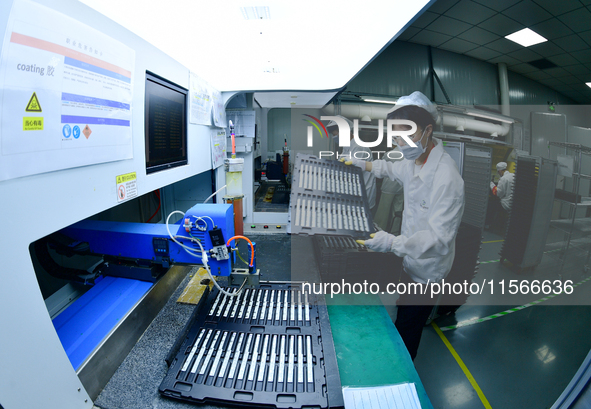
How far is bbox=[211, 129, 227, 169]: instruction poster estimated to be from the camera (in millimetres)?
2372

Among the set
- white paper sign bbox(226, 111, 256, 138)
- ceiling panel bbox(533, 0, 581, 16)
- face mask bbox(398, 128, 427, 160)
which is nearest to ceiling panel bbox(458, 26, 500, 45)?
ceiling panel bbox(533, 0, 581, 16)

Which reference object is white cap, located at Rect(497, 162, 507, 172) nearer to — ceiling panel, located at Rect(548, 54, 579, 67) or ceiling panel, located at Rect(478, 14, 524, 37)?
ceiling panel, located at Rect(548, 54, 579, 67)

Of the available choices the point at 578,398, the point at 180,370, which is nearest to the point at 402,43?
the point at 578,398

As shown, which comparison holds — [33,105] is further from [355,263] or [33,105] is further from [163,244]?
[355,263]

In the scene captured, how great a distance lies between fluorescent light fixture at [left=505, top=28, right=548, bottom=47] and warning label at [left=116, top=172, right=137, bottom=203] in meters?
1.90

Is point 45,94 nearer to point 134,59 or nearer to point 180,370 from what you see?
point 134,59

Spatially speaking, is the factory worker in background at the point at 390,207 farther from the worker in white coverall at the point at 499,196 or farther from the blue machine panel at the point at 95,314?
the blue machine panel at the point at 95,314

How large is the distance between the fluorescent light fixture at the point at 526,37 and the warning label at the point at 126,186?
1896 millimetres

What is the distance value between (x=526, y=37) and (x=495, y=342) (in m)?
2.18

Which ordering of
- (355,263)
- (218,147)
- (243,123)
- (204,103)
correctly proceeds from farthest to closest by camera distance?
(243,123) < (218,147) < (204,103) < (355,263)

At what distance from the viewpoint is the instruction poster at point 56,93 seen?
0.60 m

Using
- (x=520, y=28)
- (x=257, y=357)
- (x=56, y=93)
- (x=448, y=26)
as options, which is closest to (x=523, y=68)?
(x=520, y=28)

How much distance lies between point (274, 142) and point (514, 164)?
6339 mm

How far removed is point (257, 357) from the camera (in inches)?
37.4
